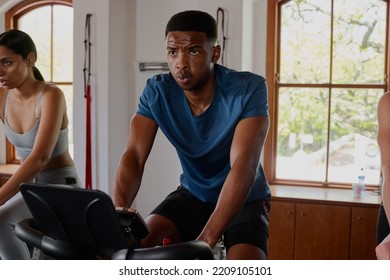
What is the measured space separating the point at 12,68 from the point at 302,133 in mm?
2422

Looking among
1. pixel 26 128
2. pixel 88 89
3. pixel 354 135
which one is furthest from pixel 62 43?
pixel 354 135

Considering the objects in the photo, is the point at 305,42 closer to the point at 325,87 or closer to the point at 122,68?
the point at 325,87

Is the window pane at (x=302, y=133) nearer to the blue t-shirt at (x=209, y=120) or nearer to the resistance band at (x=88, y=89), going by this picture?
the resistance band at (x=88, y=89)

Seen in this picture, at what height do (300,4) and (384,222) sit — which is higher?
(300,4)

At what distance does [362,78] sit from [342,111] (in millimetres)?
274

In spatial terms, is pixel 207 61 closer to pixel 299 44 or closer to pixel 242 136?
pixel 242 136

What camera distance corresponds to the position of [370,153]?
4160 mm

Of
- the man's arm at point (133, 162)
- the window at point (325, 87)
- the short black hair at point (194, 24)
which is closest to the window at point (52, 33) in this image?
the window at point (325, 87)

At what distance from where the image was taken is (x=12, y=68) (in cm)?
247

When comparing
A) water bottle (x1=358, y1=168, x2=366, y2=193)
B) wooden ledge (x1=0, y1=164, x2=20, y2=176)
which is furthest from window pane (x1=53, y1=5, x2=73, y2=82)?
water bottle (x1=358, y1=168, x2=366, y2=193)

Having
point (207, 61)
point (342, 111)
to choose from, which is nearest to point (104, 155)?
point (342, 111)

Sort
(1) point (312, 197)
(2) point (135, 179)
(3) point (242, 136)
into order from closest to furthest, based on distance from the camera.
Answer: (3) point (242, 136) < (2) point (135, 179) < (1) point (312, 197)

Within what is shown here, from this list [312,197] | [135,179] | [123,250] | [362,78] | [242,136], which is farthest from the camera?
[362,78]

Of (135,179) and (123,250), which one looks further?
(135,179)
